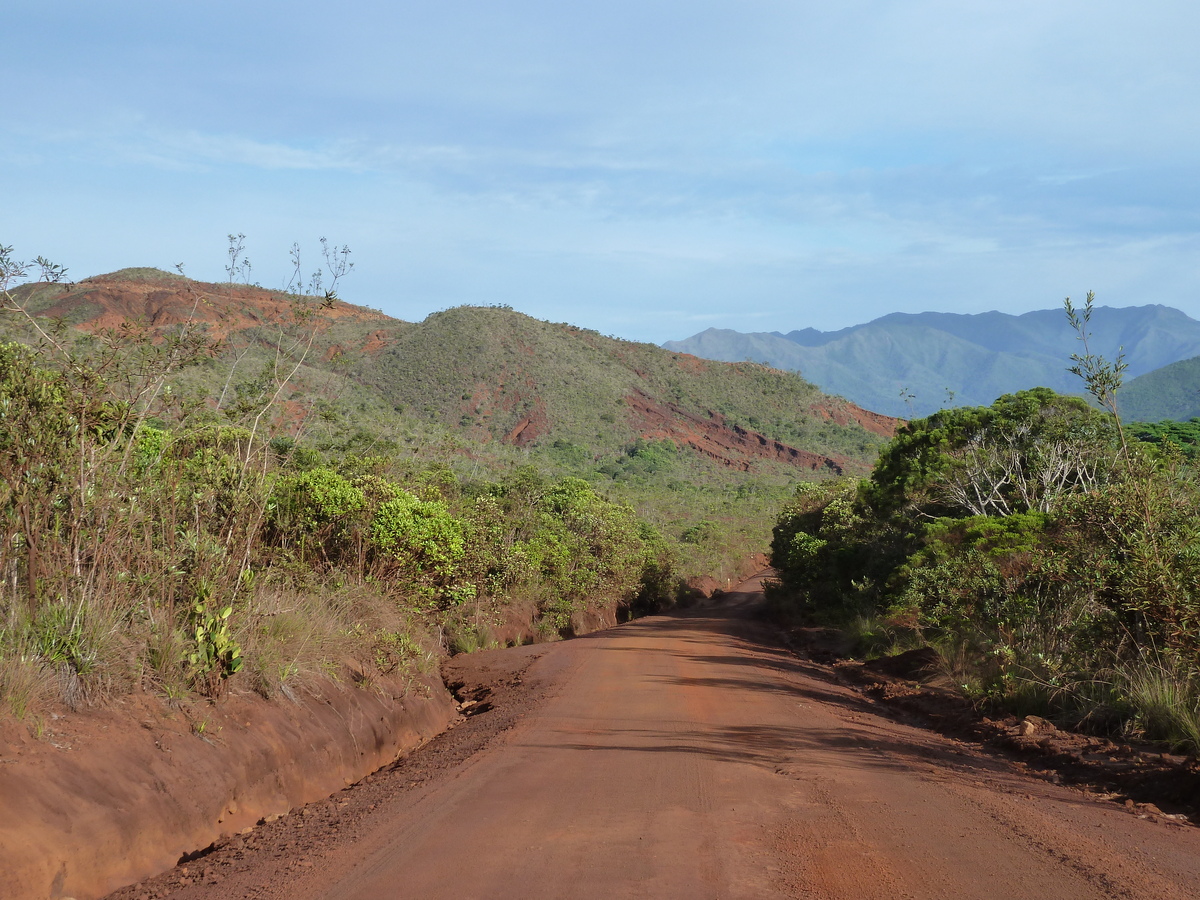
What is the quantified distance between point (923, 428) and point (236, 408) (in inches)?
711

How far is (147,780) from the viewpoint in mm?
5461

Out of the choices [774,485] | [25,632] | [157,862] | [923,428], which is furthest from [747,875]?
[774,485]

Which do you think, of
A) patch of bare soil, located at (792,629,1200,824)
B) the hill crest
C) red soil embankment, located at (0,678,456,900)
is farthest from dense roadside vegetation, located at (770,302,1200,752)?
the hill crest

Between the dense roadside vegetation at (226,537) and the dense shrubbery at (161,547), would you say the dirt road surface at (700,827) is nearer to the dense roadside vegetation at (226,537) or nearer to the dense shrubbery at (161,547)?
the dense shrubbery at (161,547)

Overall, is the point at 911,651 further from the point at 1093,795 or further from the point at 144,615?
the point at 144,615

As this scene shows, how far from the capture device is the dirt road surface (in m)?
4.61

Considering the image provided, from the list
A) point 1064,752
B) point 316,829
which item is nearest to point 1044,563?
point 1064,752

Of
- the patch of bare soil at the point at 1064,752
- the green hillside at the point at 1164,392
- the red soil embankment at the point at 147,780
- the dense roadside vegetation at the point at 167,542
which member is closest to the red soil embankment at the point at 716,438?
the patch of bare soil at the point at 1064,752

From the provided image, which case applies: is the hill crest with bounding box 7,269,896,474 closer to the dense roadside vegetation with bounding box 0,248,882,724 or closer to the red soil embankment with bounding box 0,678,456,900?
the dense roadside vegetation with bounding box 0,248,882,724

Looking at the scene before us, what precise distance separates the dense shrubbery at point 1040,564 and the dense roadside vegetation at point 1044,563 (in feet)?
0.08

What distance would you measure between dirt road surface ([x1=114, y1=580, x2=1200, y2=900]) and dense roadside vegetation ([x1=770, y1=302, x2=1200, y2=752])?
1.63 m

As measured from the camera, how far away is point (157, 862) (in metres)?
5.21

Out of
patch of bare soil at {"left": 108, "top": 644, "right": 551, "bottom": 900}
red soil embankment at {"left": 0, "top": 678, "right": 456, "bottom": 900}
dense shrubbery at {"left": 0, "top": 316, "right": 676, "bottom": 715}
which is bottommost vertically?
patch of bare soil at {"left": 108, "top": 644, "right": 551, "bottom": 900}

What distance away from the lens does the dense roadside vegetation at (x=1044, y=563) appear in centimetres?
823
